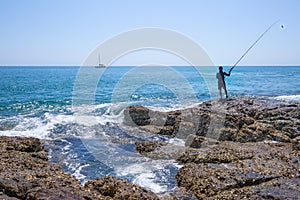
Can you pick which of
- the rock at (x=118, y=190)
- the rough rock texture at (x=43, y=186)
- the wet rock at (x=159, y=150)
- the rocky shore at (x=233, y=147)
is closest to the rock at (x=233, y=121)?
the rocky shore at (x=233, y=147)

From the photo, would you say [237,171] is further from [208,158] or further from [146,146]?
[146,146]

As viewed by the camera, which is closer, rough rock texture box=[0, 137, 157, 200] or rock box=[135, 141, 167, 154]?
rough rock texture box=[0, 137, 157, 200]

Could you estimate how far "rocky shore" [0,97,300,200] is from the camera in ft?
20.4

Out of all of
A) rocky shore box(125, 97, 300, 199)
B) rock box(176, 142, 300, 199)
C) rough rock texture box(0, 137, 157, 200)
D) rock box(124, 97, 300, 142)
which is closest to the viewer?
rough rock texture box(0, 137, 157, 200)

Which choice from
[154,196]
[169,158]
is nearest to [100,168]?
[169,158]

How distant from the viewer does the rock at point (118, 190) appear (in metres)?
6.27

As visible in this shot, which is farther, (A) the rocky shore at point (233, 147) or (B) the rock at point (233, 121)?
(B) the rock at point (233, 121)

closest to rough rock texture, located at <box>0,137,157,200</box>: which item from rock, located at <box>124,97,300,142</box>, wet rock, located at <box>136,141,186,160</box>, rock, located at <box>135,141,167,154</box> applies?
wet rock, located at <box>136,141,186,160</box>

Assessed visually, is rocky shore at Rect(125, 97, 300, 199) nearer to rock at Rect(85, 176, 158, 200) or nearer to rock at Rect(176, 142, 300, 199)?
rock at Rect(176, 142, 300, 199)

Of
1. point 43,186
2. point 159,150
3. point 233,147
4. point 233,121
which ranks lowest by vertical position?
point 159,150

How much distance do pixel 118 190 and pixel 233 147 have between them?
5582 mm

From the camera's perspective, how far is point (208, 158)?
8.80 m

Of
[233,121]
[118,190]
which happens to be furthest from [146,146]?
[118,190]

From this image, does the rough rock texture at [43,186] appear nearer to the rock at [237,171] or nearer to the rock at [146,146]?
the rock at [237,171]
